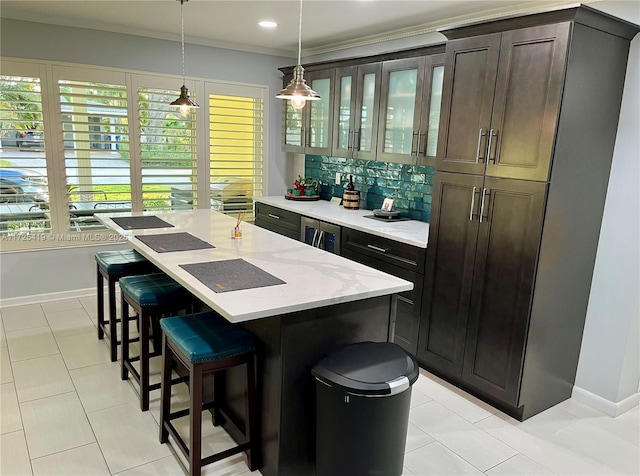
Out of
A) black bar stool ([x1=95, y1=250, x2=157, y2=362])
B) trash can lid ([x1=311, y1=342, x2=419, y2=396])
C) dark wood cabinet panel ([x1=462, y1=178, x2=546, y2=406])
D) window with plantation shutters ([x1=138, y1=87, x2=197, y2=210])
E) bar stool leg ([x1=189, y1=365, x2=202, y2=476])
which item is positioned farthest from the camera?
window with plantation shutters ([x1=138, y1=87, x2=197, y2=210])

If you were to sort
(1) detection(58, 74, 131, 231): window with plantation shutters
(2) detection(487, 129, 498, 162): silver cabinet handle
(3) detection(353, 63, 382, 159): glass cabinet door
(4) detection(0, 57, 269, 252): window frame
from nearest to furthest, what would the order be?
(2) detection(487, 129, 498, 162): silver cabinet handle < (3) detection(353, 63, 382, 159): glass cabinet door < (4) detection(0, 57, 269, 252): window frame < (1) detection(58, 74, 131, 231): window with plantation shutters

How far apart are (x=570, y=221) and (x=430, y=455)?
148 cm

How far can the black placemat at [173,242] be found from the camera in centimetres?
266

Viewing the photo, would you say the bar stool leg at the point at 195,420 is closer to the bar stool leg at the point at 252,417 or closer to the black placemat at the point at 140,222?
the bar stool leg at the point at 252,417

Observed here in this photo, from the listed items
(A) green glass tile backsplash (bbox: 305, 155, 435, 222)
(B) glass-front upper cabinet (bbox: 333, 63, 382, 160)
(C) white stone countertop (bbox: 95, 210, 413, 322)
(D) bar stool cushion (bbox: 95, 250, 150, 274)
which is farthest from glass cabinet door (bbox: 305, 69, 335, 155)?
(D) bar stool cushion (bbox: 95, 250, 150, 274)

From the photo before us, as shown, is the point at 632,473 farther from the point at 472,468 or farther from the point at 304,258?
the point at 304,258

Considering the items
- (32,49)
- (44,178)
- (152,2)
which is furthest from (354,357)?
(32,49)

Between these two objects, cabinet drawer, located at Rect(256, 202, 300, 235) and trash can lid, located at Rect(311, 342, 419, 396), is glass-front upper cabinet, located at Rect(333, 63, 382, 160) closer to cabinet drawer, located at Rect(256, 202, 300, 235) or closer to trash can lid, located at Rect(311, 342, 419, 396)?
cabinet drawer, located at Rect(256, 202, 300, 235)

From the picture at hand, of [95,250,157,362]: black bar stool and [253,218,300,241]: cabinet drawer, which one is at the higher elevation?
[253,218,300,241]: cabinet drawer

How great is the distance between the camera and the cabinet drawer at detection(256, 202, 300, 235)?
4.32 m

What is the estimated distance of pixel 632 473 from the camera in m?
2.33

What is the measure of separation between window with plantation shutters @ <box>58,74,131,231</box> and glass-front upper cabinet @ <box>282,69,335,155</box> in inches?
64.7

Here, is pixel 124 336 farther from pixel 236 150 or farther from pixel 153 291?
pixel 236 150

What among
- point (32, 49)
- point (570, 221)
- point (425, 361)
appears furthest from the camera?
point (32, 49)
